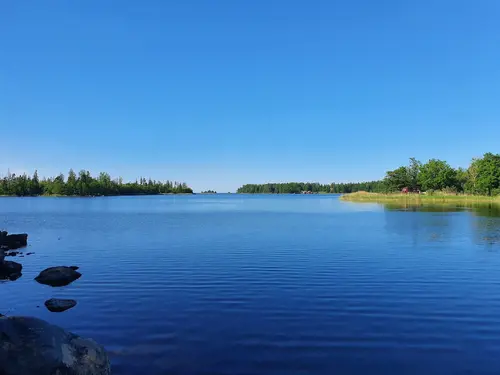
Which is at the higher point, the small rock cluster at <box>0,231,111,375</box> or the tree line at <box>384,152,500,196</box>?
the tree line at <box>384,152,500,196</box>

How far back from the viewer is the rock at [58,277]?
20295 mm

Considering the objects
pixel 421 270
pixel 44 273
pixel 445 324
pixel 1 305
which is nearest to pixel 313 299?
pixel 445 324

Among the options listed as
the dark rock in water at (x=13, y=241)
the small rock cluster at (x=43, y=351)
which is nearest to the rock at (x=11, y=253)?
the dark rock in water at (x=13, y=241)

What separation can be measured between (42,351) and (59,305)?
8667 mm

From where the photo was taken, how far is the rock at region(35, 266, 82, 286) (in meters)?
20.3

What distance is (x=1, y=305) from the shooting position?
16422 mm

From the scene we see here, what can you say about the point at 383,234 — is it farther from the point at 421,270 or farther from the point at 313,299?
the point at 313,299

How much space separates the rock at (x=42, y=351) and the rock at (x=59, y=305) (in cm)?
754

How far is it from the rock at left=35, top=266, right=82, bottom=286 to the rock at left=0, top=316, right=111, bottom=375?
508 inches

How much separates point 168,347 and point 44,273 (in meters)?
13.5

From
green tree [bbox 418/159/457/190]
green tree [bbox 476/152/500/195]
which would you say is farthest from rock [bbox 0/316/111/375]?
green tree [bbox 418/159/457/190]

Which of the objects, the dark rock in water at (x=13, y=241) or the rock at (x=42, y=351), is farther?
the dark rock in water at (x=13, y=241)

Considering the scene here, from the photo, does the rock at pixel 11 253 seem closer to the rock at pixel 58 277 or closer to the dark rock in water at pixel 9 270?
the dark rock in water at pixel 9 270

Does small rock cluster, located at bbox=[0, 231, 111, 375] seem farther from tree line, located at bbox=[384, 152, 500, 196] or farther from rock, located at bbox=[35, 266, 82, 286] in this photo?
tree line, located at bbox=[384, 152, 500, 196]
